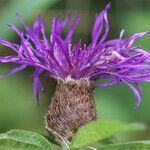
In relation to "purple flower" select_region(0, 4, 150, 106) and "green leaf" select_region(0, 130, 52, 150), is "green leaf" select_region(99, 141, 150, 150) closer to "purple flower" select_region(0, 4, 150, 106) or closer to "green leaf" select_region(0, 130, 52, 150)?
"green leaf" select_region(0, 130, 52, 150)

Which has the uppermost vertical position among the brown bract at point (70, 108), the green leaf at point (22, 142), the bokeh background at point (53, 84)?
the green leaf at point (22, 142)

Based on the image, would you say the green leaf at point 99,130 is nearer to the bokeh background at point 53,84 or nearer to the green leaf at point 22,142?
the green leaf at point 22,142

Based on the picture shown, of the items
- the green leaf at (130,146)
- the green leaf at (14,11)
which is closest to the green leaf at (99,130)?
the green leaf at (130,146)

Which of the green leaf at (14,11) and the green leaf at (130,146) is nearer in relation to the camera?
the green leaf at (130,146)

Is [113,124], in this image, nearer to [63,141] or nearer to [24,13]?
[63,141]

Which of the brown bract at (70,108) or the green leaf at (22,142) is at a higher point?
the green leaf at (22,142)

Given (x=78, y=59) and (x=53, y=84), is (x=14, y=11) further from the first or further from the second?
(x=78, y=59)

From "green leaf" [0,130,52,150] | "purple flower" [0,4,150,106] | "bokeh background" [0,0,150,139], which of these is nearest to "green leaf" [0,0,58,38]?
"bokeh background" [0,0,150,139]
